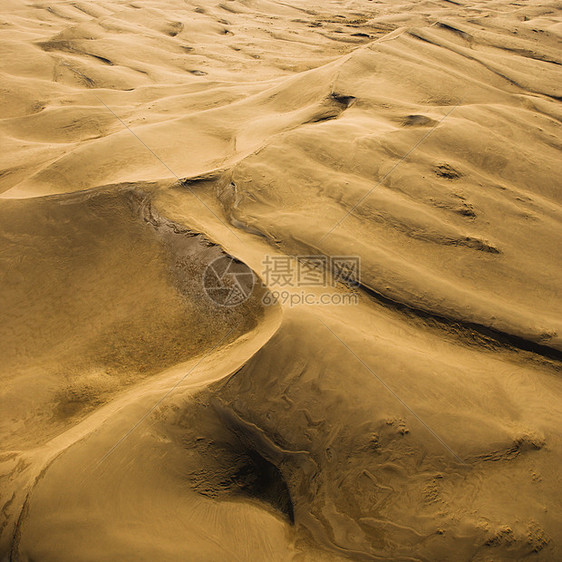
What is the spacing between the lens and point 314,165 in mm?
3127

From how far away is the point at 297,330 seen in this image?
82.4 inches

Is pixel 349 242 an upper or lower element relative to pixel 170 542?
upper

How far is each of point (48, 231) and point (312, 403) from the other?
260cm

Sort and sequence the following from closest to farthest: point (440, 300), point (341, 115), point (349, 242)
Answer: point (440, 300) → point (349, 242) → point (341, 115)

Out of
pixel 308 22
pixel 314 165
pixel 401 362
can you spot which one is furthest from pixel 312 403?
pixel 308 22

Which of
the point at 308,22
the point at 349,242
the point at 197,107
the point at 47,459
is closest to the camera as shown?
the point at 47,459

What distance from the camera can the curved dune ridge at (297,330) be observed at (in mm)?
1713

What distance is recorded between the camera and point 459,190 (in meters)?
3.03

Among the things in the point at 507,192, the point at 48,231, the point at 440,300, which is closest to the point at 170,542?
the point at 440,300

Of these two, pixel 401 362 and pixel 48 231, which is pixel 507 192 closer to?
pixel 401 362

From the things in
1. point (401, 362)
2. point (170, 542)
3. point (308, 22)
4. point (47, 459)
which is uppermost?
point (308, 22)

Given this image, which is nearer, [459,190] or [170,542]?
[170,542]

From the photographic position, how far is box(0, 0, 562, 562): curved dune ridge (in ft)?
5.62

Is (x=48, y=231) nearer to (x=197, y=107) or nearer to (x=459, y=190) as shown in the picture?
(x=197, y=107)
